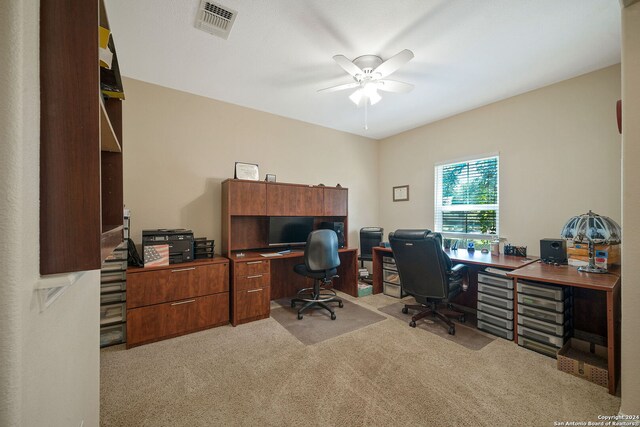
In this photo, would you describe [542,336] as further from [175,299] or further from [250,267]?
[175,299]

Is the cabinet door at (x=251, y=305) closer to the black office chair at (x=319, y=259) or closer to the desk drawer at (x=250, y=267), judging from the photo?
the desk drawer at (x=250, y=267)

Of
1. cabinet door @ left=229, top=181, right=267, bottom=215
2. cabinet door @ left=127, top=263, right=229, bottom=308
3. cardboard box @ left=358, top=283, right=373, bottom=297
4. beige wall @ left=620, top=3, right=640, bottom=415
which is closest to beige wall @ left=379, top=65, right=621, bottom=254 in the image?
beige wall @ left=620, top=3, right=640, bottom=415

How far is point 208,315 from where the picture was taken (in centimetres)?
281

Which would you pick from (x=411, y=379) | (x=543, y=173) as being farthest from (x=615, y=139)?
(x=411, y=379)

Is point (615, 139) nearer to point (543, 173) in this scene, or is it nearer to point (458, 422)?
point (543, 173)

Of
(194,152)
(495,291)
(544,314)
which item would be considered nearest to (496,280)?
(495,291)

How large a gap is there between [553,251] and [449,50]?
2344mm

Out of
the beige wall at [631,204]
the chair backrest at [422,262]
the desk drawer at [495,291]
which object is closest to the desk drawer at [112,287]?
the chair backrest at [422,262]

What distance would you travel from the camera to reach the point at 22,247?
1.74 feet

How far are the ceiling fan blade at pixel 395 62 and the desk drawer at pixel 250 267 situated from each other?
7.89ft

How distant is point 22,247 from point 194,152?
3073 mm

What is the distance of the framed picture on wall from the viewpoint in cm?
466

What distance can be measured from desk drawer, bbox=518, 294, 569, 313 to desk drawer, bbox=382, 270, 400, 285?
5.29 feet

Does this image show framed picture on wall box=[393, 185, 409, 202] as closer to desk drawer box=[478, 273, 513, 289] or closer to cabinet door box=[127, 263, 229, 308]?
desk drawer box=[478, 273, 513, 289]
